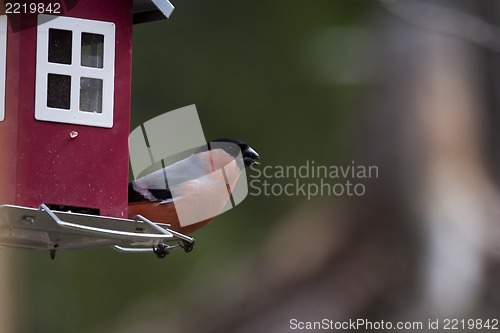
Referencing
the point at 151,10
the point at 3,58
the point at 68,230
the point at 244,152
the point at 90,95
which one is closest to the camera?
the point at 68,230

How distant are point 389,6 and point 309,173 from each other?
1104 millimetres

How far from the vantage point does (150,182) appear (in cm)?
414

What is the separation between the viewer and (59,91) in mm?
3473

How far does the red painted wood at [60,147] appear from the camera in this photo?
337 centimetres

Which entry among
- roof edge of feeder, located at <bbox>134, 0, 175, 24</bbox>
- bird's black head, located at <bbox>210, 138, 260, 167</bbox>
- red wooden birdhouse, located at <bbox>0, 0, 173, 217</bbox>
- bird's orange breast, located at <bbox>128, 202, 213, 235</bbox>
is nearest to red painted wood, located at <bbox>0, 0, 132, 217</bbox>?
red wooden birdhouse, located at <bbox>0, 0, 173, 217</bbox>

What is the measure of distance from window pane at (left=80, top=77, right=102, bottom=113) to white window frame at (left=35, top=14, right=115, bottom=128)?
0.04ft

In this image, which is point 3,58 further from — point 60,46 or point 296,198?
point 296,198

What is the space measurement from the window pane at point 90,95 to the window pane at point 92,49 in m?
0.05

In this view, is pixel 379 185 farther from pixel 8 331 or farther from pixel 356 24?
pixel 8 331

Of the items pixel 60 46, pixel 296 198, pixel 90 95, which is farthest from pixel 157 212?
pixel 296 198

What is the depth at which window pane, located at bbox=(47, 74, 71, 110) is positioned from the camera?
346 centimetres

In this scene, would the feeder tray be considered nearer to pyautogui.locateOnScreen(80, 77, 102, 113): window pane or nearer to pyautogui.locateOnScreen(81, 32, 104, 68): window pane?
pyautogui.locateOnScreen(80, 77, 102, 113): window pane

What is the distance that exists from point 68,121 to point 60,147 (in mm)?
85

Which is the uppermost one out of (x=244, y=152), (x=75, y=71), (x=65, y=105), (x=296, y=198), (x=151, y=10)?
(x=151, y=10)
